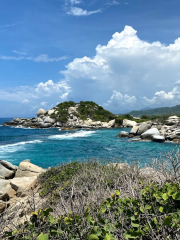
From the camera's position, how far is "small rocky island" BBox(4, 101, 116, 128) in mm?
63062

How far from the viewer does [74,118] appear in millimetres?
67625

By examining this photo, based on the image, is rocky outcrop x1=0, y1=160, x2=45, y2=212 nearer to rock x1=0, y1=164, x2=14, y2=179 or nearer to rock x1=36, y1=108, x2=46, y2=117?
rock x1=0, y1=164, x2=14, y2=179

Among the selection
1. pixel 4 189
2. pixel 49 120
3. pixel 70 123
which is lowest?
pixel 4 189

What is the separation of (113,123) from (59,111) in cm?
2072

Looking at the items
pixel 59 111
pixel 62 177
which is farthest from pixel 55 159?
pixel 59 111

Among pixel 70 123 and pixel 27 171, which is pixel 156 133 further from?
pixel 70 123

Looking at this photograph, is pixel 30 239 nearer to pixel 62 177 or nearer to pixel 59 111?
pixel 62 177

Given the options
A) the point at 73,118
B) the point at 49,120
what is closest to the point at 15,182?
the point at 49,120

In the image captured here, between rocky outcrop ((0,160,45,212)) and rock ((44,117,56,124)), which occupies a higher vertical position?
rock ((44,117,56,124))

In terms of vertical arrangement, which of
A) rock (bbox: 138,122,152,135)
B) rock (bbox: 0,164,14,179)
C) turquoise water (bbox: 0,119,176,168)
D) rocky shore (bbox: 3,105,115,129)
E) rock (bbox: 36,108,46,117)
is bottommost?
turquoise water (bbox: 0,119,176,168)

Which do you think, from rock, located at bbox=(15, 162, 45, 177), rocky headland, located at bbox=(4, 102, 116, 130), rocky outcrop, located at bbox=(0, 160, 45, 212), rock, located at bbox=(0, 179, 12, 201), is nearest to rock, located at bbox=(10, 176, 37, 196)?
rocky outcrop, located at bbox=(0, 160, 45, 212)

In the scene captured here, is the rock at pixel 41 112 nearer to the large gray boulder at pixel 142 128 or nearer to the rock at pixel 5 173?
the large gray boulder at pixel 142 128

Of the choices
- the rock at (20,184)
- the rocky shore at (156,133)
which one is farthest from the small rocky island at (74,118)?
the rock at (20,184)

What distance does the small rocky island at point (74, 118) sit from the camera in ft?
207
